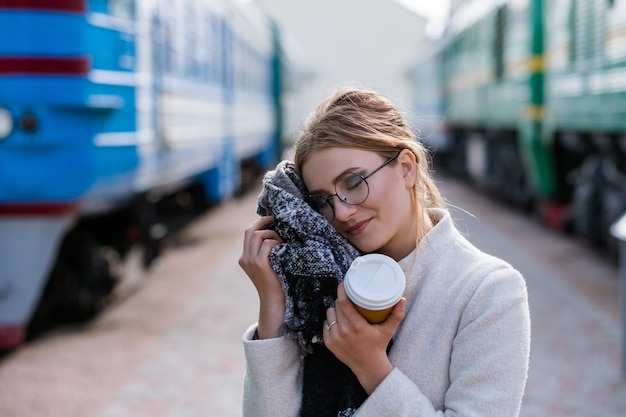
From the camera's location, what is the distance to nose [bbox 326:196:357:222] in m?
1.74

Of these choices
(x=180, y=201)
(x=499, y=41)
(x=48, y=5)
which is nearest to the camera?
(x=48, y=5)

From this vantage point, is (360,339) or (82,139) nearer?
(360,339)

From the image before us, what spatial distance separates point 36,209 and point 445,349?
3.98 metres

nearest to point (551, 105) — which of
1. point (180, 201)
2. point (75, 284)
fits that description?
point (180, 201)

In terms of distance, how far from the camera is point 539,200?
12500 mm

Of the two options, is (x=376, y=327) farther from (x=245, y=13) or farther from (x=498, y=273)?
(x=245, y=13)

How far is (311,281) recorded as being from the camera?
1.71 m

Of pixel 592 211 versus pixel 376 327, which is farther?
pixel 592 211

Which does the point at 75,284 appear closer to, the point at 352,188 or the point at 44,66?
the point at 44,66

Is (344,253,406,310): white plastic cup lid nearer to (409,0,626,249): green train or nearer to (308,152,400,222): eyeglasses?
(308,152,400,222): eyeglasses

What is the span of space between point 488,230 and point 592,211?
2668 millimetres

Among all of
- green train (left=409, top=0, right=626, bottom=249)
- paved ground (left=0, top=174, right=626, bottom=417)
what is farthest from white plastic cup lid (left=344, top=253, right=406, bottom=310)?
paved ground (left=0, top=174, right=626, bottom=417)

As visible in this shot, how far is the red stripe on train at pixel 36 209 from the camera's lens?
17.0ft

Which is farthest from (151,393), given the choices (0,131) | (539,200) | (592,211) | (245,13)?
(245,13)
